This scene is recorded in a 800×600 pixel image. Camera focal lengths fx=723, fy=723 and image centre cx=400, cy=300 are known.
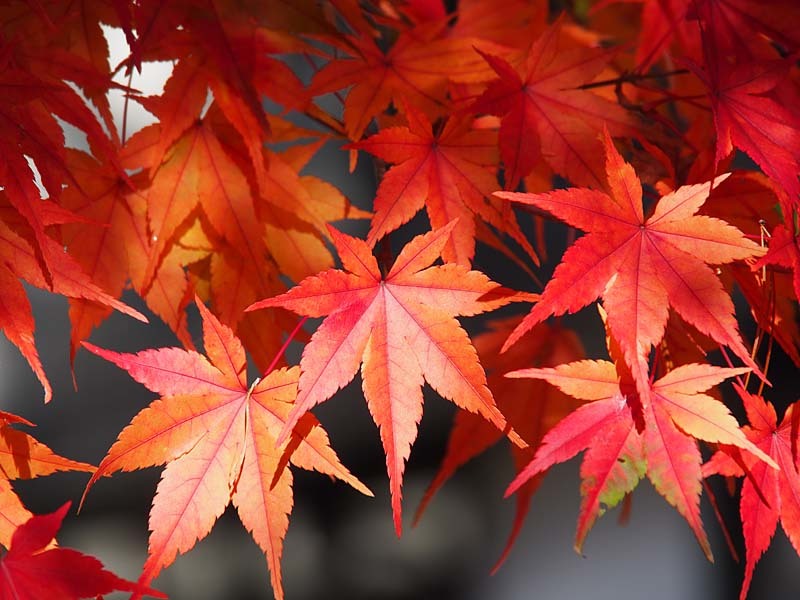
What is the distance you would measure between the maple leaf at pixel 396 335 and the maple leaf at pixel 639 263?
4 cm

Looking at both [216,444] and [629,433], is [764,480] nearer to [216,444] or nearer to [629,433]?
[629,433]

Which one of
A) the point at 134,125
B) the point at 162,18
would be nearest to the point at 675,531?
the point at 134,125

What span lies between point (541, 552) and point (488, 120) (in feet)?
3.88

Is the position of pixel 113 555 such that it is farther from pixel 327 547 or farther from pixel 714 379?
pixel 714 379

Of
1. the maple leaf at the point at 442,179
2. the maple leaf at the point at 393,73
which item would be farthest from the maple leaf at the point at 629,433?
the maple leaf at the point at 393,73

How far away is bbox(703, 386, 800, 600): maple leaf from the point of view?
20.1 inches

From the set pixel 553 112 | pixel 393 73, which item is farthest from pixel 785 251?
pixel 393 73

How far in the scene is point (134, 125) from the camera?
4.84ft

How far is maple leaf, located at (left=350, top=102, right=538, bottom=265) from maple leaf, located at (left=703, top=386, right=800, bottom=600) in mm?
204

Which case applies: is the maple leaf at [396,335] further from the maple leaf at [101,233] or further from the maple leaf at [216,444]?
the maple leaf at [101,233]

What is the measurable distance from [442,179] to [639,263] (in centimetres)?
17

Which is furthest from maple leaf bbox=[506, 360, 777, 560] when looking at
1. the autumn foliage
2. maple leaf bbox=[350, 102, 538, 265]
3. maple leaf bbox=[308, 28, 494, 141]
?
maple leaf bbox=[308, 28, 494, 141]

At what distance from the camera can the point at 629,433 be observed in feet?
1.64

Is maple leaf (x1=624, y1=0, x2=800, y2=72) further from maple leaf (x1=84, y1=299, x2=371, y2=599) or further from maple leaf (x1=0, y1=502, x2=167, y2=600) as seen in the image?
maple leaf (x1=0, y1=502, x2=167, y2=600)
